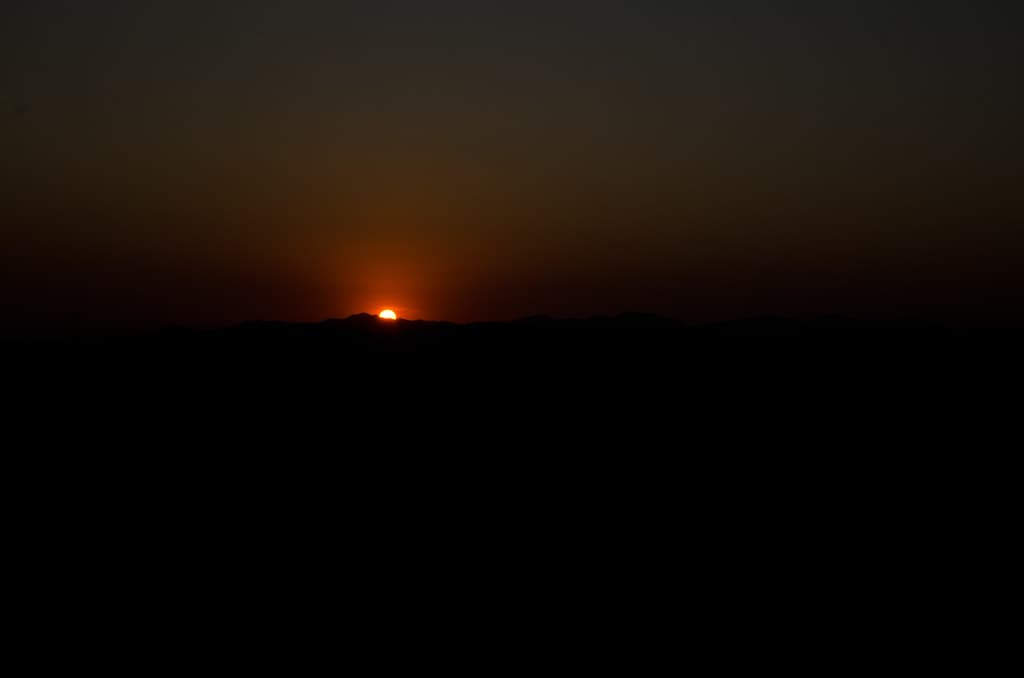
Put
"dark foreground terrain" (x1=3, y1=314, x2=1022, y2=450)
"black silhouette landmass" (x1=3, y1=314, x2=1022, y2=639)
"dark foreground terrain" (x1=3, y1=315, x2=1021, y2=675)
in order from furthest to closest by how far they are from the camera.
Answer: "dark foreground terrain" (x1=3, y1=314, x2=1022, y2=450)
"black silhouette landmass" (x1=3, y1=314, x2=1022, y2=639)
"dark foreground terrain" (x1=3, y1=315, x2=1021, y2=675)

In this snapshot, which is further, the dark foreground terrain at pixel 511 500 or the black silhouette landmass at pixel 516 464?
the black silhouette landmass at pixel 516 464

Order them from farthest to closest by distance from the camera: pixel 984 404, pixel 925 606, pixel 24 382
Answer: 1. pixel 24 382
2. pixel 984 404
3. pixel 925 606

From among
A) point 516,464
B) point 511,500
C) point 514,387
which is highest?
point 514,387

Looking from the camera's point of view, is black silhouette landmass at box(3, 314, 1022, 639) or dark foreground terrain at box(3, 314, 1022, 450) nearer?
black silhouette landmass at box(3, 314, 1022, 639)

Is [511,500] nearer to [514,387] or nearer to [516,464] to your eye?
[516,464]

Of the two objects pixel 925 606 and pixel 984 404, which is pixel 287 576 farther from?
pixel 984 404

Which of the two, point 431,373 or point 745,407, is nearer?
point 745,407

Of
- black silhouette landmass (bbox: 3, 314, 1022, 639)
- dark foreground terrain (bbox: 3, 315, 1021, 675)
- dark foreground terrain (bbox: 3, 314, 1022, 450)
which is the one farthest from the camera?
dark foreground terrain (bbox: 3, 314, 1022, 450)

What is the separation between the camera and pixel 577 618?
53.0 ft

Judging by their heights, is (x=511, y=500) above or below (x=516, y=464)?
below

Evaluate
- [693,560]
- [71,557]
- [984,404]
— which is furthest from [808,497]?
[71,557]

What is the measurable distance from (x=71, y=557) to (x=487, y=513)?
300 inches

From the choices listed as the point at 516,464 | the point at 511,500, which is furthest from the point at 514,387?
the point at 511,500

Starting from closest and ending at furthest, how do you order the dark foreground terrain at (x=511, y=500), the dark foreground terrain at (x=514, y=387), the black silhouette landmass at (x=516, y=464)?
1. the dark foreground terrain at (x=511, y=500)
2. the black silhouette landmass at (x=516, y=464)
3. the dark foreground terrain at (x=514, y=387)
